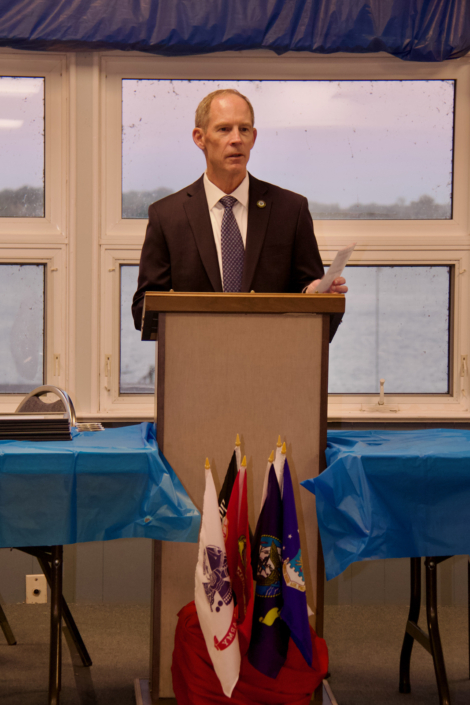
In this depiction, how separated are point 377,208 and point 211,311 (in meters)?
1.76

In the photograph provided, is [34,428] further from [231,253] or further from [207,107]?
[207,107]

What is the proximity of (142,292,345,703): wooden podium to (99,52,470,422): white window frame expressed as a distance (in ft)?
4.52

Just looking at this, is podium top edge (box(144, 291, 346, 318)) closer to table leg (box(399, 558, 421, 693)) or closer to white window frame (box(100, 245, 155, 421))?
table leg (box(399, 558, 421, 693))

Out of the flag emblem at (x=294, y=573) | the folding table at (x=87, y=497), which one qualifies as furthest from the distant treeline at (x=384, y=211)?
the flag emblem at (x=294, y=573)

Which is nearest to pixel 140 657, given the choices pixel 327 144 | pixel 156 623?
pixel 156 623

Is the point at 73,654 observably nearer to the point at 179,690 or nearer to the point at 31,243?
the point at 179,690

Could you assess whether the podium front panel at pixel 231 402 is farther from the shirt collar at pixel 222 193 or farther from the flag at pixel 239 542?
the shirt collar at pixel 222 193

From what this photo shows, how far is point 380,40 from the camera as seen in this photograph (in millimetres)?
2697

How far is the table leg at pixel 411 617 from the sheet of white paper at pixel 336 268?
89 cm

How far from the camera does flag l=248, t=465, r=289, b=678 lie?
1246mm

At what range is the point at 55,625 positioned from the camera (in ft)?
5.04

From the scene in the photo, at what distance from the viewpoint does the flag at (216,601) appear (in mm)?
1227

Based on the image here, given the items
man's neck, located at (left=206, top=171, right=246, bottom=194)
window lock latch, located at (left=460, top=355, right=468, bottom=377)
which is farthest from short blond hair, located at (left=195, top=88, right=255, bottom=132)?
window lock latch, located at (left=460, top=355, right=468, bottom=377)

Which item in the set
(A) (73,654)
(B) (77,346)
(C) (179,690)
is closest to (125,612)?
(A) (73,654)
